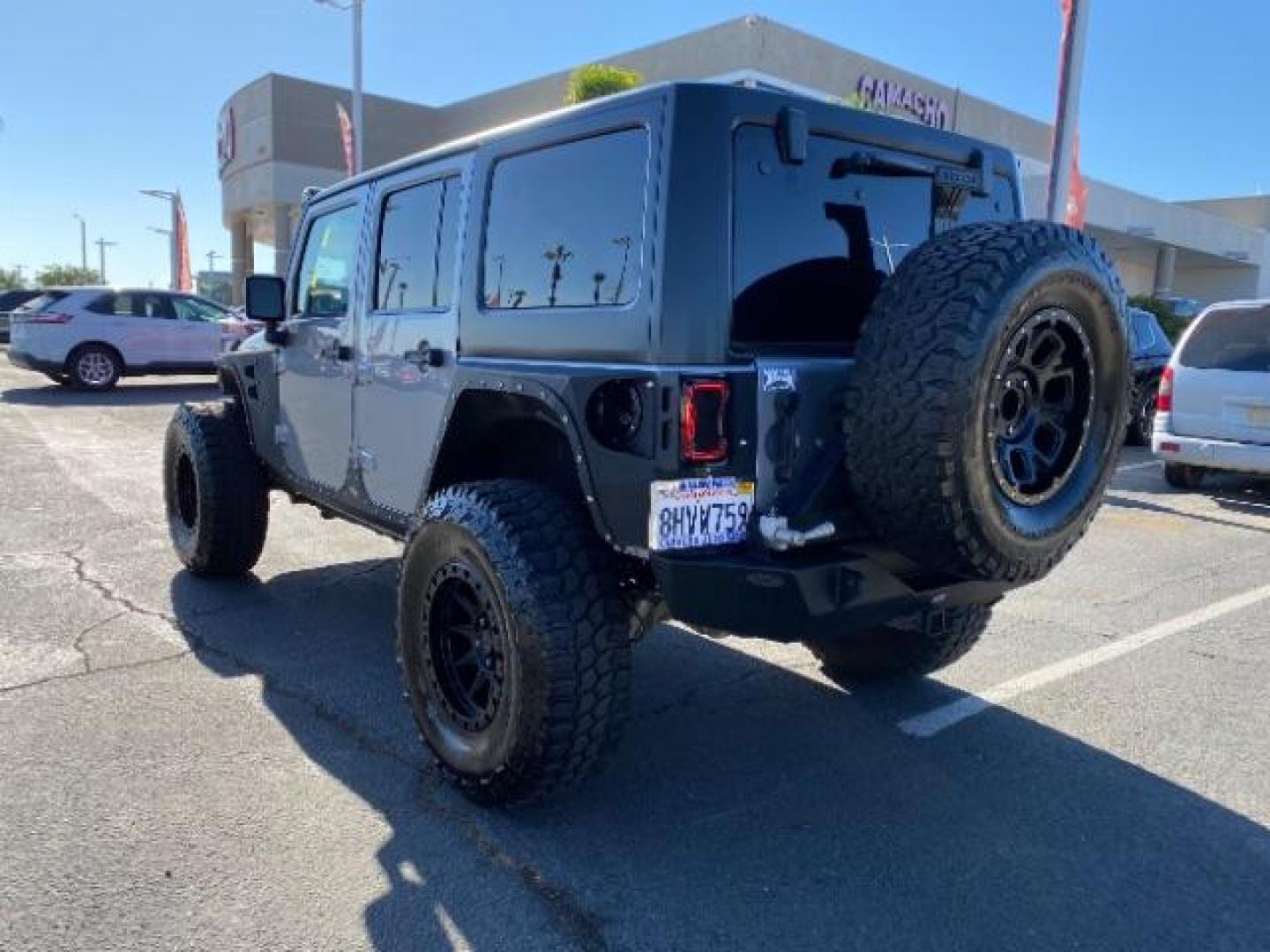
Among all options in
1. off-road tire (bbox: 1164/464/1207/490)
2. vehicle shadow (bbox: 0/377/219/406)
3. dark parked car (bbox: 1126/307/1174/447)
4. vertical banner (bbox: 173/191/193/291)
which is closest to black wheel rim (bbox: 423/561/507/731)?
off-road tire (bbox: 1164/464/1207/490)

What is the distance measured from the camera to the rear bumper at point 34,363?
14359 mm

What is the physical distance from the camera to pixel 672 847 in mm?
2762

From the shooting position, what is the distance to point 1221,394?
8.25m

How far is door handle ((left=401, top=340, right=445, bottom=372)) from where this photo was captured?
3332 millimetres

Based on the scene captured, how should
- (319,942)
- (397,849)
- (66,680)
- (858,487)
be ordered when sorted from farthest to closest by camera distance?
(66,680) → (397,849) → (858,487) → (319,942)

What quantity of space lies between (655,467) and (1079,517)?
1275 millimetres

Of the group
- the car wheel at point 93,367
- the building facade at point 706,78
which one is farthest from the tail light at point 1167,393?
the building facade at point 706,78

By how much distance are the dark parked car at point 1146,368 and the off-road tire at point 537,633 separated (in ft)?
35.1

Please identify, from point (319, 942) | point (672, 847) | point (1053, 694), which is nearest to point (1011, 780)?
point (1053, 694)

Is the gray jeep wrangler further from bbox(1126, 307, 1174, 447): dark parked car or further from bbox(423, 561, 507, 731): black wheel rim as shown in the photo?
bbox(1126, 307, 1174, 447): dark parked car

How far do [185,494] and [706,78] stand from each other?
20474 mm

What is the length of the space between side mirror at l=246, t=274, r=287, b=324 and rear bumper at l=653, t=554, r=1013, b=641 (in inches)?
118

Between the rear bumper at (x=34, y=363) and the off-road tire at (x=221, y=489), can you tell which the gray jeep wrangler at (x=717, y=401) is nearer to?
the off-road tire at (x=221, y=489)

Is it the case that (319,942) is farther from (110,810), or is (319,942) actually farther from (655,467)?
(655,467)
